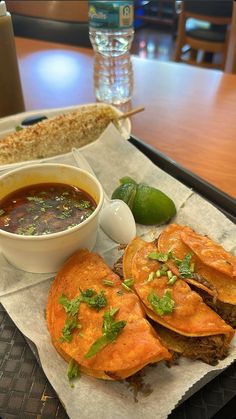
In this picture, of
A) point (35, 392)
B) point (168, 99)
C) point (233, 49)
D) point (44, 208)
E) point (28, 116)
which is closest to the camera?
point (35, 392)

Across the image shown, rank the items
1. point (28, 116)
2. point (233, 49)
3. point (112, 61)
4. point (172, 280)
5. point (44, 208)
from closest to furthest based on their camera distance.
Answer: point (172, 280) → point (44, 208) → point (28, 116) → point (112, 61) → point (233, 49)

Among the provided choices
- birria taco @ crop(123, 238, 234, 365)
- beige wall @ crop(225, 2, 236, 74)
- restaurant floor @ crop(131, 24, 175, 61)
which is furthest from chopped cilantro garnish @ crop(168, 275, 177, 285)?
restaurant floor @ crop(131, 24, 175, 61)

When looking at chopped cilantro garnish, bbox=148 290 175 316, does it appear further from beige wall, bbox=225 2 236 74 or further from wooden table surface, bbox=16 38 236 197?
beige wall, bbox=225 2 236 74

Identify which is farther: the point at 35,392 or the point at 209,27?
the point at 209,27

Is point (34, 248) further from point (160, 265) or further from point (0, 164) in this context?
point (0, 164)

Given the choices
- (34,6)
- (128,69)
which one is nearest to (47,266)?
(128,69)

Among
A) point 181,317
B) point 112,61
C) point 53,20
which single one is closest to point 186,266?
point 181,317

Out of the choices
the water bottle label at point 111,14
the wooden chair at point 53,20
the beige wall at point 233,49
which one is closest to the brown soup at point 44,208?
the water bottle label at point 111,14

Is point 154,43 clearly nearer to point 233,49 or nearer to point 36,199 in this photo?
point 233,49
